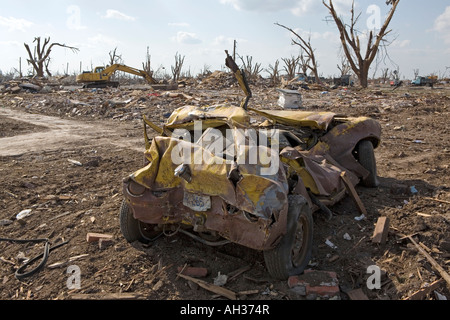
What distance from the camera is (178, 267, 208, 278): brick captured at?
3.40 meters

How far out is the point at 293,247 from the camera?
3.34 metres

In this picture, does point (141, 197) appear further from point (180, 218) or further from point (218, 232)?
point (218, 232)

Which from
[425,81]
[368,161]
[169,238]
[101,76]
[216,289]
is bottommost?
[216,289]

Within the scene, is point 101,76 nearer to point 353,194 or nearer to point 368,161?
point 368,161

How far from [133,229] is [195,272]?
0.86 metres

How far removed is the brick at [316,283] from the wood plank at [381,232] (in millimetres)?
890

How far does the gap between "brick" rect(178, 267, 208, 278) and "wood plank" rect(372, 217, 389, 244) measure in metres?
1.82

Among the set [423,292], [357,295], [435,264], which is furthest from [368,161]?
[357,295]

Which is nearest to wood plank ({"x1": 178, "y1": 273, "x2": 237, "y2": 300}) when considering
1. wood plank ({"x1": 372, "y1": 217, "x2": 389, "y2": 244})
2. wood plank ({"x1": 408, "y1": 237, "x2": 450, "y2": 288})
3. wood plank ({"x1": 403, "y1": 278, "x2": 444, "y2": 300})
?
wood plank ({"x1": 403, "y1": 278, "x2": 444, "y2": 300})

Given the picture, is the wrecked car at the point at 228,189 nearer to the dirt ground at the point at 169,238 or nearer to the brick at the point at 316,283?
the brick at the point at 316,283

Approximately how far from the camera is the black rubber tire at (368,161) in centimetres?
549

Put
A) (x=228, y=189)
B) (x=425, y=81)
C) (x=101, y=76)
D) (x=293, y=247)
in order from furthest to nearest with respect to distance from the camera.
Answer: (x=425, y=81)
(x=101, y=76)
(x=293, y=247)
(x=228, y=189)

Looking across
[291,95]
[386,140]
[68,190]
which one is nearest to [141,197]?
[68,190]

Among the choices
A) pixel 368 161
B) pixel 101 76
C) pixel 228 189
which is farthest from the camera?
pixel 101 76
